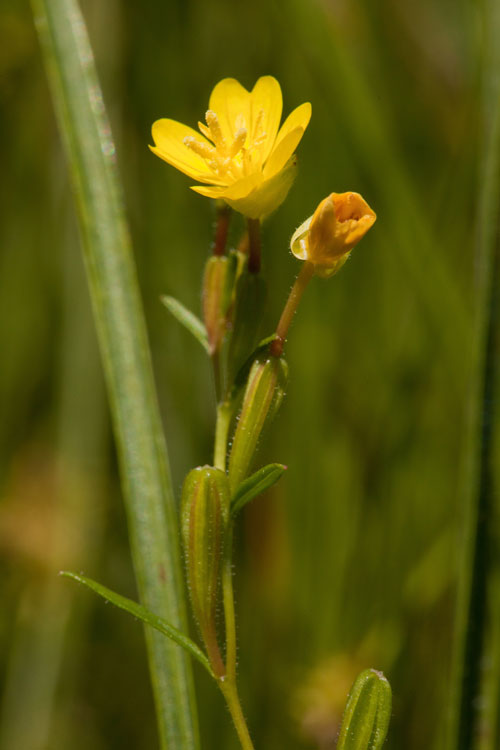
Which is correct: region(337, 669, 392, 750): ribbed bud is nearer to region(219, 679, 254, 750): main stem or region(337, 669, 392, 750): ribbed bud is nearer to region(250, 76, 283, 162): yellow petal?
region(219, 679, 254, 750): main stem

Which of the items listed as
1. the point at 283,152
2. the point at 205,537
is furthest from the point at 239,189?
the point at 205,537

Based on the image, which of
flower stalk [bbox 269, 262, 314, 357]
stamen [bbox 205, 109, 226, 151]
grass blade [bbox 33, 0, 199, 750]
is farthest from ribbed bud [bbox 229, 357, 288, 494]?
stamen [bbox 205, 109, 226, 151]

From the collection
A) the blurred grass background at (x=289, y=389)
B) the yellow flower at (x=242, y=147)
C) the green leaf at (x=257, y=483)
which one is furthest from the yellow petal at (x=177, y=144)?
the blurred grass background at (x=289, y=389)

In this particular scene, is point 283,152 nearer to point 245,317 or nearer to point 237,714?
point 245,317

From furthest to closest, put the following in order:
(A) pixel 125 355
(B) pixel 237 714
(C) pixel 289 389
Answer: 1. (C) pixel 289 389
2. (A) pixel 125 355
3. (B) pixel 237 714

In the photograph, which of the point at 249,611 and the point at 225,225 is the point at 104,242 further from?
the point at 249,611

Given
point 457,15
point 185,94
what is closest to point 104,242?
point 185,94
